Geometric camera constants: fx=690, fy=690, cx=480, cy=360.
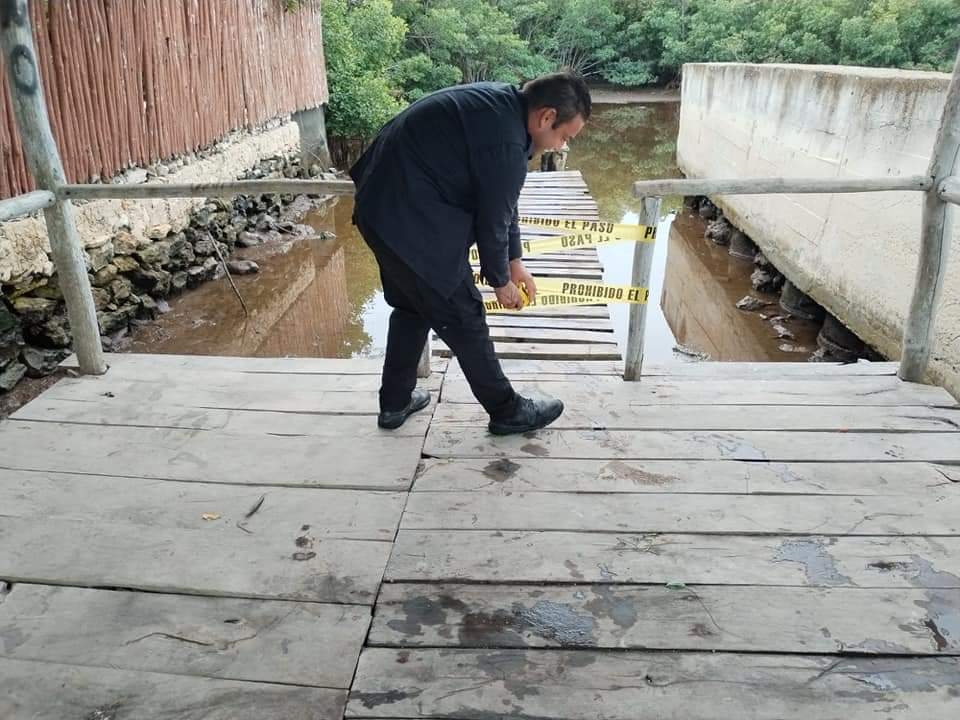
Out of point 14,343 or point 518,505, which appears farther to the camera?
point 14,343

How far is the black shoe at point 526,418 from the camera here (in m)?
2.74

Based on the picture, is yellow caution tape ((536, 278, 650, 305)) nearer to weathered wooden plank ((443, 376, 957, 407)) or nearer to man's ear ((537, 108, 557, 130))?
weathered wooden plank ((443, 376, 957, 407))

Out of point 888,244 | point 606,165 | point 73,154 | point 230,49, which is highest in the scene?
point 230,49

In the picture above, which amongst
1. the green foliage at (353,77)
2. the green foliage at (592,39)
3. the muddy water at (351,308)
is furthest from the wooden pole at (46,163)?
the green foliage at (353,77)

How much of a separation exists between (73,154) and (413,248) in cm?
510

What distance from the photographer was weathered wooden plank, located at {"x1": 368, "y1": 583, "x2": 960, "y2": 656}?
1.76m

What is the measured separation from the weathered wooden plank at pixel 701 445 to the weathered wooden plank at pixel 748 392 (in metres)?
0.29

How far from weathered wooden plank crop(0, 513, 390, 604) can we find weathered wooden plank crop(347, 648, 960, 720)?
322mm

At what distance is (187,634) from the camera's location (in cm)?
181

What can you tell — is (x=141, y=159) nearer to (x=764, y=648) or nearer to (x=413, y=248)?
(x=413, y=248)

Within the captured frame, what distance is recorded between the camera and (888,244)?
5.79 metres

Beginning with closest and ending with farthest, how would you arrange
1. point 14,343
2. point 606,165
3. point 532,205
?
point 14,343 → point 532,205 → point 606,165

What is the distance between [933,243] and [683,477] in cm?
164

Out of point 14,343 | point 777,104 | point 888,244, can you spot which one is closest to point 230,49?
point 14,343
